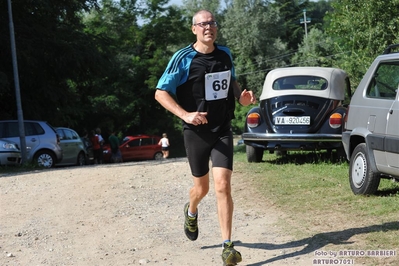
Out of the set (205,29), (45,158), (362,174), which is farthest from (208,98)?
(45,158)

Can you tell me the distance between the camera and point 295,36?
88.7 m

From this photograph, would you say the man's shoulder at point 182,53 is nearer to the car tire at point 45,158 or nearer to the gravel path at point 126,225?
the gravel path at point 126,225

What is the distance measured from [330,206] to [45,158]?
14.4m

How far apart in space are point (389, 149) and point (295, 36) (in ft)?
269

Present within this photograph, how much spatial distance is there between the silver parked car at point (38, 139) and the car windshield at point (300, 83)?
956cm

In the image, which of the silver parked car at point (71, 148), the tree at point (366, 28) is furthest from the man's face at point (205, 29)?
the silver parked car at point (71, 148)

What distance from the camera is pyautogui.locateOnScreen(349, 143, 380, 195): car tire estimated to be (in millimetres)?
8945

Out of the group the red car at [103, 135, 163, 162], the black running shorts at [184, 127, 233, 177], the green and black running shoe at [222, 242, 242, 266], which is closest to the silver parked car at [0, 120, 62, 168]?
the black running shorts at [184, 127, 233, 177]

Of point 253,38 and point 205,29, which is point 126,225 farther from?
point 253,38

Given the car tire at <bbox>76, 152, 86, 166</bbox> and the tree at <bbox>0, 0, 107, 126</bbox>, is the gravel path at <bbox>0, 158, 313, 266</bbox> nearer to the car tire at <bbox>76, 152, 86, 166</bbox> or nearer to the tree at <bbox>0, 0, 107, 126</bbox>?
the car tire at <bbox>76, 152, 86, 166</bbox>

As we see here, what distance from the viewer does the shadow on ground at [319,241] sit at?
671 centimetres

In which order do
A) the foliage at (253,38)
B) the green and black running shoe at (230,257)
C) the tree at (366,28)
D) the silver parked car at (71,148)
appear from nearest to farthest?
the green and black running shoe at (230,257) → the tree at (366,28) → the silver parked car at (71,148) → the foliage at (253,38)

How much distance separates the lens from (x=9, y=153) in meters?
20.3

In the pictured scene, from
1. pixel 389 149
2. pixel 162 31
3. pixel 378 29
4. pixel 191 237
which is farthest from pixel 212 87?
pixel 162 31
